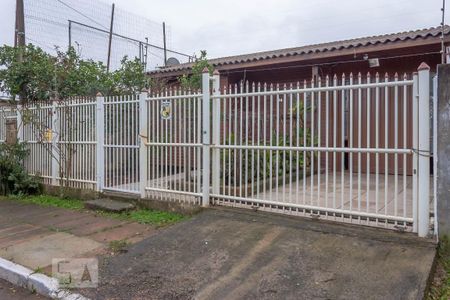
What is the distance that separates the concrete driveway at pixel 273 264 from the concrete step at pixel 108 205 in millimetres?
1774

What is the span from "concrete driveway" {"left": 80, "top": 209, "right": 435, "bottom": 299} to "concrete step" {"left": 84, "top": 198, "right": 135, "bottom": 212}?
177cm

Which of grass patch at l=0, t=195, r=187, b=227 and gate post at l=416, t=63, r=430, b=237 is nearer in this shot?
gate post at l=416, t=63, r=430, b=237

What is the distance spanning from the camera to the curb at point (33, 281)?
3736mm

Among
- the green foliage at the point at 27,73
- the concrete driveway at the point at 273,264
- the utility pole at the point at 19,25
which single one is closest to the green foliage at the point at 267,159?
the concrete driveway at the point at 273,264

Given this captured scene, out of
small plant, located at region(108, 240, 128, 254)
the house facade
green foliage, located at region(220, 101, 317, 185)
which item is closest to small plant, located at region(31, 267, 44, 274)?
small plant, located at region(108, 240, 128, 254)

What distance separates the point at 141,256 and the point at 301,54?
628 centimetres

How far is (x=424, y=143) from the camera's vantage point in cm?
409

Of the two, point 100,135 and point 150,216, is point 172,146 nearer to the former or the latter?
point 150,216

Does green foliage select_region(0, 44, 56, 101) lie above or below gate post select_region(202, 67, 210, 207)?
above

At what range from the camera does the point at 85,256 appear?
4.63 m

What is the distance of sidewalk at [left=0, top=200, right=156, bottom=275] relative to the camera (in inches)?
186

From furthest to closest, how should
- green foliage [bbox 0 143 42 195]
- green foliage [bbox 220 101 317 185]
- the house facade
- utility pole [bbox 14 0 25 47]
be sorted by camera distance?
utility pole [bbox 14 0 25 47]
green foliage [bbox 0 143 42 195]
the house facade
green foliage [bbox 220 101 317 185]

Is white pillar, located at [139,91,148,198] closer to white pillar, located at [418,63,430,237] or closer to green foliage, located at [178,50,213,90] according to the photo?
green foliage, located at [178,50,213,90]

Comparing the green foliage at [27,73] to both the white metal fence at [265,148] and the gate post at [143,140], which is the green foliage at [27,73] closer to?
the white metal fence at [265,148]
